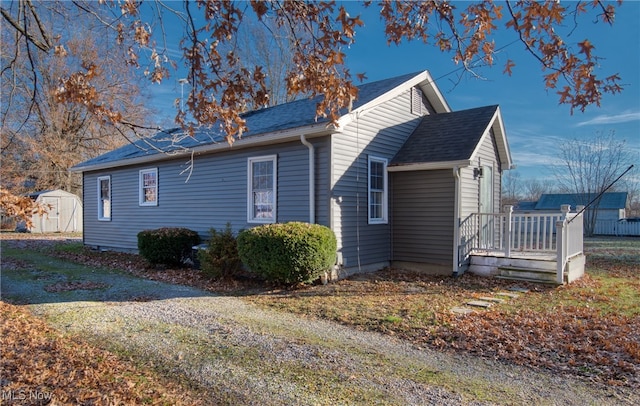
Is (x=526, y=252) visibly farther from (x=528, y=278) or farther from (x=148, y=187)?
(x=148, y=187)

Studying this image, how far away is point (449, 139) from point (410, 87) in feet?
6.55

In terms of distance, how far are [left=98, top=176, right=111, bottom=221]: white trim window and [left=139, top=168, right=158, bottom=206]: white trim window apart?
2.49 metres

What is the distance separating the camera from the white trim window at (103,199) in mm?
15211

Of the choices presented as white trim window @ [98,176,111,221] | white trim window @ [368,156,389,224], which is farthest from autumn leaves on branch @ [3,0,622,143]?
white trim window @ [98,176,111,221]

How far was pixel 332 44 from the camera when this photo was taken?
3.81 metres

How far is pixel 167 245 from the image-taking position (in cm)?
1051

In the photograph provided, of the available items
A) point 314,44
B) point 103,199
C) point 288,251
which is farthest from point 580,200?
point 314,44

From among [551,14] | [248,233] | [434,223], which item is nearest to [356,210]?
[434,223]

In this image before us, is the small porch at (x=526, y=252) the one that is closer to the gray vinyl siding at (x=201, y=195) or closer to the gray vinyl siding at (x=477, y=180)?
the gray vinyl siding at (x=477, y=180)

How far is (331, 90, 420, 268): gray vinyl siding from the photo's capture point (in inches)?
356

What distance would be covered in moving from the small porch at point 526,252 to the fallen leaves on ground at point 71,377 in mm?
7519

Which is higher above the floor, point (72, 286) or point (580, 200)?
point (580, 200)

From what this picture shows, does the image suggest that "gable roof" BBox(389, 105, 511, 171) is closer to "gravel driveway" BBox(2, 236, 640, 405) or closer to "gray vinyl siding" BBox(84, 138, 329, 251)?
"gray vinyl siding" BBox(84, 138, 329, 251)

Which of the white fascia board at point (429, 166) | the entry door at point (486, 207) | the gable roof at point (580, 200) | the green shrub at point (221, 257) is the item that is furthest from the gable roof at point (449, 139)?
the gable roof at point (580, 200)
